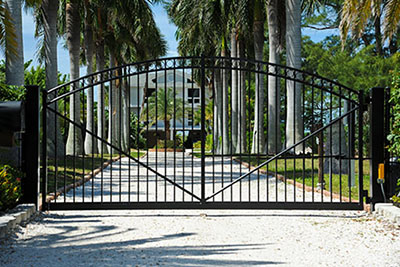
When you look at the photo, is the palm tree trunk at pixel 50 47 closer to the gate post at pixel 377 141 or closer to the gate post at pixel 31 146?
the gate post at pixel 31 146

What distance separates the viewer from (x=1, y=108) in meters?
7.57

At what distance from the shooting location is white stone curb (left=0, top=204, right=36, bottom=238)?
21.1 ft

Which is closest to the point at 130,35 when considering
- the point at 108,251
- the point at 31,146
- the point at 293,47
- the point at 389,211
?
the point at 293,47

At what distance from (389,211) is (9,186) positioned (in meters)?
6.29

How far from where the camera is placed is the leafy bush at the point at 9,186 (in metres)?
7.16

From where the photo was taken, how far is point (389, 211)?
763 cm

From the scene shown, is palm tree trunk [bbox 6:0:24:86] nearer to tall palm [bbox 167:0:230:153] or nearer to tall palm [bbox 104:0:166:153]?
tall palm [bbox 167:0:230:153]

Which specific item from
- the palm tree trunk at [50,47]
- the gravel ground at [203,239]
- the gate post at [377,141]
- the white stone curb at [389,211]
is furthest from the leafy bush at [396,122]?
the palm tree trunk at [50,47]

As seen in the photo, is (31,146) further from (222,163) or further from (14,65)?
(14,65)

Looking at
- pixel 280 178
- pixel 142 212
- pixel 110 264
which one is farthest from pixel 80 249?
pixel 280 178

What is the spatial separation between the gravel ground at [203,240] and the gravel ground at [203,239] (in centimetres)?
1

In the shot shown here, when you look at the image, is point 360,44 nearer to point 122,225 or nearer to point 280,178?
point 280,178

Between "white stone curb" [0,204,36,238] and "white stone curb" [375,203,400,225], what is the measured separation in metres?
6.02

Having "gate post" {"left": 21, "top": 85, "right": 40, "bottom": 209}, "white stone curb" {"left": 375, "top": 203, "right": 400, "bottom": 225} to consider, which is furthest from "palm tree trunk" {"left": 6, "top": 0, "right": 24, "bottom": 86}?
"white stone curb" {"left": 375, "top": 203, "right": 400, "bottom": 225}
